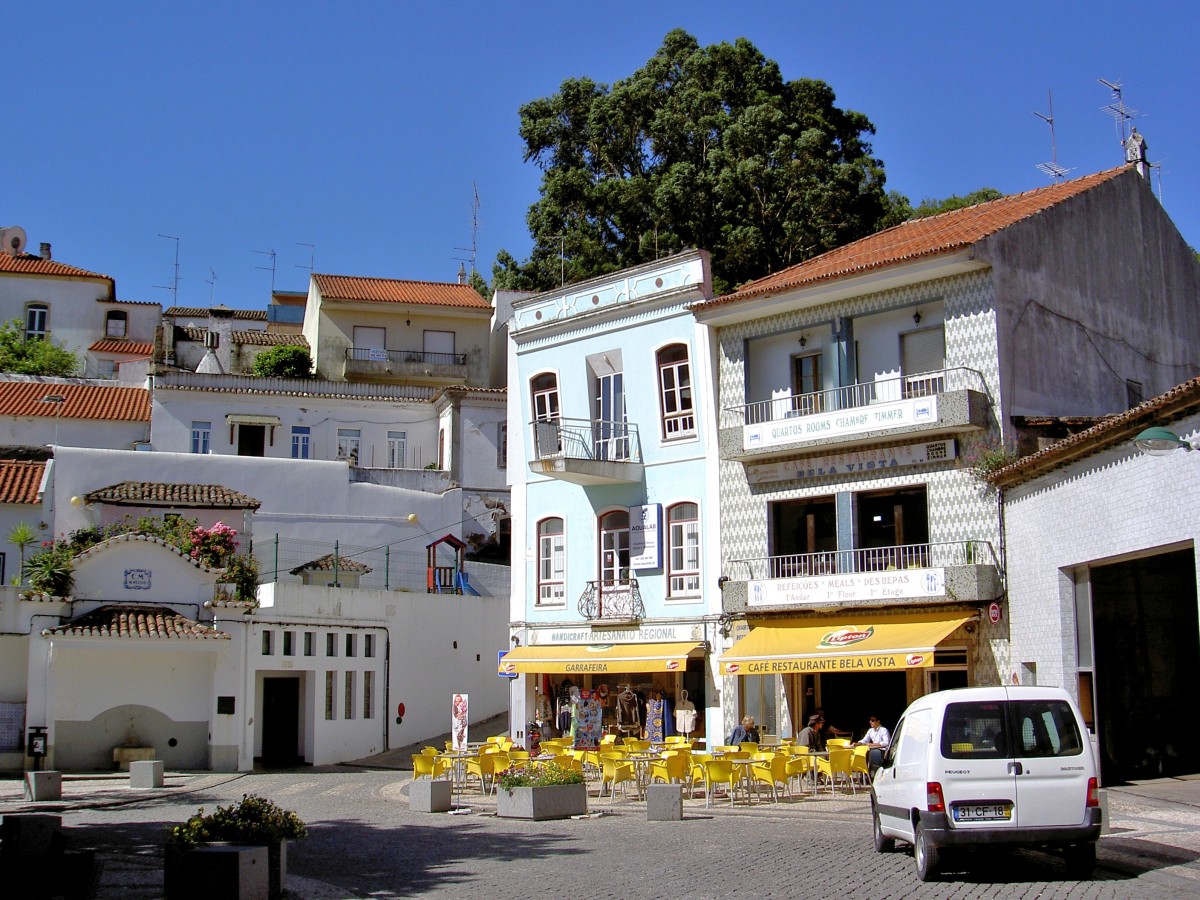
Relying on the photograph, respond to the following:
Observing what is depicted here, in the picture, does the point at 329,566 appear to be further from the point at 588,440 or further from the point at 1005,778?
the point at 1005,778

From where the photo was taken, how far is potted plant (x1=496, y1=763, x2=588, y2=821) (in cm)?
1900

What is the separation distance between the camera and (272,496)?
1593 inches

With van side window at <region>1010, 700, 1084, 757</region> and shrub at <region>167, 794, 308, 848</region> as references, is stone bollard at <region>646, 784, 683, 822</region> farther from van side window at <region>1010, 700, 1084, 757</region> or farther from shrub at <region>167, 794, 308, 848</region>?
shrub at <region>167, 794, 308, 848</region>

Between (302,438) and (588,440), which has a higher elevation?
(302,438)

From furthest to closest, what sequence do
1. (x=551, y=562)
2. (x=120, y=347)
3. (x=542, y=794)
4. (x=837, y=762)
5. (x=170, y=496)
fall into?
(x=120, y=347) < (x=170, y=496) < (x=551, y=562) < (x=837, y=762) < (x=542, y=794)

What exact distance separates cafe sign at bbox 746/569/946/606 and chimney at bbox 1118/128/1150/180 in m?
12.7

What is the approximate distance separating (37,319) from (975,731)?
57845 millimetres

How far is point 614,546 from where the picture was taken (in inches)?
1234

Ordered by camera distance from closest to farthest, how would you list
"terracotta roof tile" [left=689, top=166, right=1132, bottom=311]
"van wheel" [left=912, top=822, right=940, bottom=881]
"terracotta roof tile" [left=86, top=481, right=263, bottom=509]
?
"van wheel" [left=912, top=822, right=940, bottom=881], "terracotta roof tile" [left=689, top=166, right=1132, bottom=311], "terracotta roof tile" [left=86, top=481, right=263, bottom=509]

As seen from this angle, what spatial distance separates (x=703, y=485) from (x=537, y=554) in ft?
17.3

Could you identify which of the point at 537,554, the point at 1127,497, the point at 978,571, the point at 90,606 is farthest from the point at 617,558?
the point at 1127,497

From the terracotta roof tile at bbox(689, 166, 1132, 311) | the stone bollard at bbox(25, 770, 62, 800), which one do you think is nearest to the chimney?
the terracotta roof tile at bbox(689, 166, 1132, 311)

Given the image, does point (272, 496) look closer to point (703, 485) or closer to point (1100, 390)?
point (703, 485)

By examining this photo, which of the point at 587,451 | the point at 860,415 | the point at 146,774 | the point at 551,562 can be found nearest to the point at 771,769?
the point at 860,415
